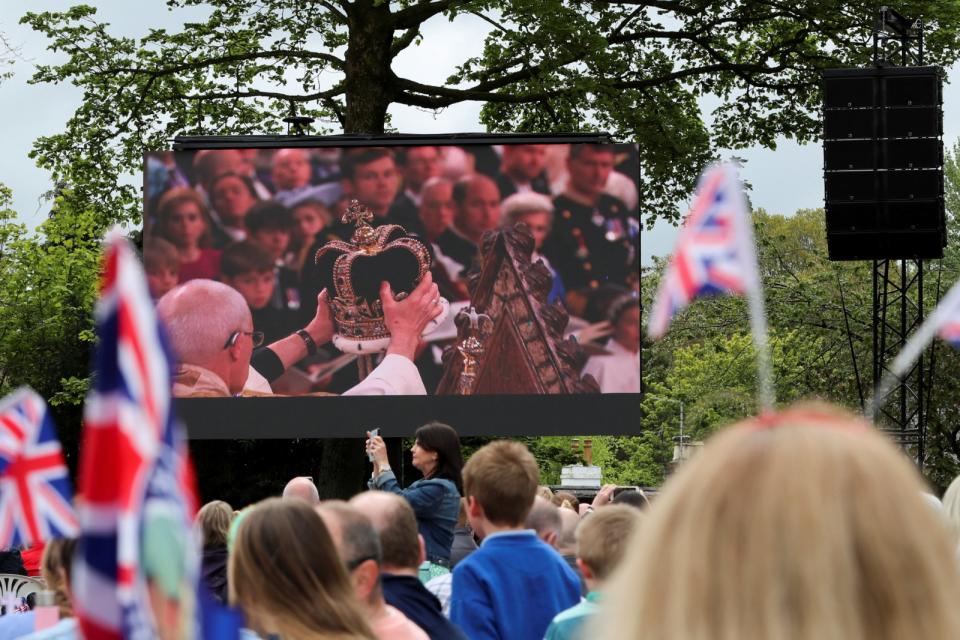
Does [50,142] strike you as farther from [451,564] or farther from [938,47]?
[451,564]

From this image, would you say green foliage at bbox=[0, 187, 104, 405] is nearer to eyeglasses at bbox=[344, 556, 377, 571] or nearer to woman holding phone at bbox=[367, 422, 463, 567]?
woman holding phone at bbox=[367, 422, 463, 567]

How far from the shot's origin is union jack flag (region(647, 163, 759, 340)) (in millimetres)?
2676

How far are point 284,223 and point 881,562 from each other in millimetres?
15651

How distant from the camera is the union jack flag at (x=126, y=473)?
1.50 m

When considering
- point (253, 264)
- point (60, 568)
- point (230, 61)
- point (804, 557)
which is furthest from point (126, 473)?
point (230, 61)

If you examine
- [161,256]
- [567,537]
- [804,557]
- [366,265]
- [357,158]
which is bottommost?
[567,537]

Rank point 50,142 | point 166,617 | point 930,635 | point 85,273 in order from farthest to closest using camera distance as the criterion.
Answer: point 85,273 → point 50,142 → point 166,617 → point 930,635

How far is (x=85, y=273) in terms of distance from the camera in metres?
33.0

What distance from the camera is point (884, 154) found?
14578mm

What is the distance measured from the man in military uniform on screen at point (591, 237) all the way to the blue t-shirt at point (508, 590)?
457 inches

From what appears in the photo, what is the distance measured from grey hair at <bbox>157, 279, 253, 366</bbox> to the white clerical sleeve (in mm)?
1441

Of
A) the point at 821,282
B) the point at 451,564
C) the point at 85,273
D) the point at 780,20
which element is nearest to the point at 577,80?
the point at 780,20

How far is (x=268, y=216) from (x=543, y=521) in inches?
453

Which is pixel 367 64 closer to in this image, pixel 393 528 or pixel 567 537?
pixel 567 537
